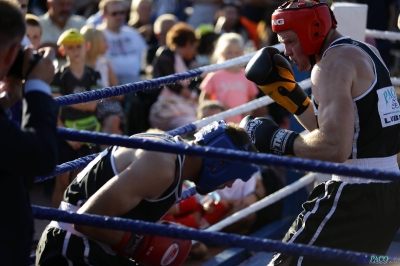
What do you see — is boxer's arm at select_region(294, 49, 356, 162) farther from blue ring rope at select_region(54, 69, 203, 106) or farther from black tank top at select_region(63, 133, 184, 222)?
blue ring rope at select_region(54, 69, 203, 106)

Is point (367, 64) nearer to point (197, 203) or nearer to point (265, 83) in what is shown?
point (265, 83)

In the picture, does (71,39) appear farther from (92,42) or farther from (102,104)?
(102,104)

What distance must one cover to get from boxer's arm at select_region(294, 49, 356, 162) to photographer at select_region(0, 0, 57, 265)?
1313 mm

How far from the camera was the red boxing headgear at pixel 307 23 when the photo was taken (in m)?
3.54

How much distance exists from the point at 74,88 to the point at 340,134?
3299mm

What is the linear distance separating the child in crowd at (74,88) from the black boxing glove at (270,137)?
2671 mm

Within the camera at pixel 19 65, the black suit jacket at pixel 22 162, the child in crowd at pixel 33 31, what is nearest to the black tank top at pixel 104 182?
the black suit jacket at pixel 22 162

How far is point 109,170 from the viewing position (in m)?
3.08

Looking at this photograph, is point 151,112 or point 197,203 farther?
point 151,112

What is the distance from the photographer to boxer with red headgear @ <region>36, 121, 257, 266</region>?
2938 millimetres

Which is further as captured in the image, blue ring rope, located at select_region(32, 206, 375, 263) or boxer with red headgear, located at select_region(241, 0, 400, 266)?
boxer with red headgear, located at select_region(241, 0, 400, 266)

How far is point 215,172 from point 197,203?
2934 mm

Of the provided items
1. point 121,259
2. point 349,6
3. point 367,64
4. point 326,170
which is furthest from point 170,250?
point 349,6

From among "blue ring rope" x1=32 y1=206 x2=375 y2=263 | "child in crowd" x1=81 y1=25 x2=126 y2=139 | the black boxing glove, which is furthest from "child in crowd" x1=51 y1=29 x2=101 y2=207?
"blue ring rope" x1=32 y1=206 x2=375 y2=263
